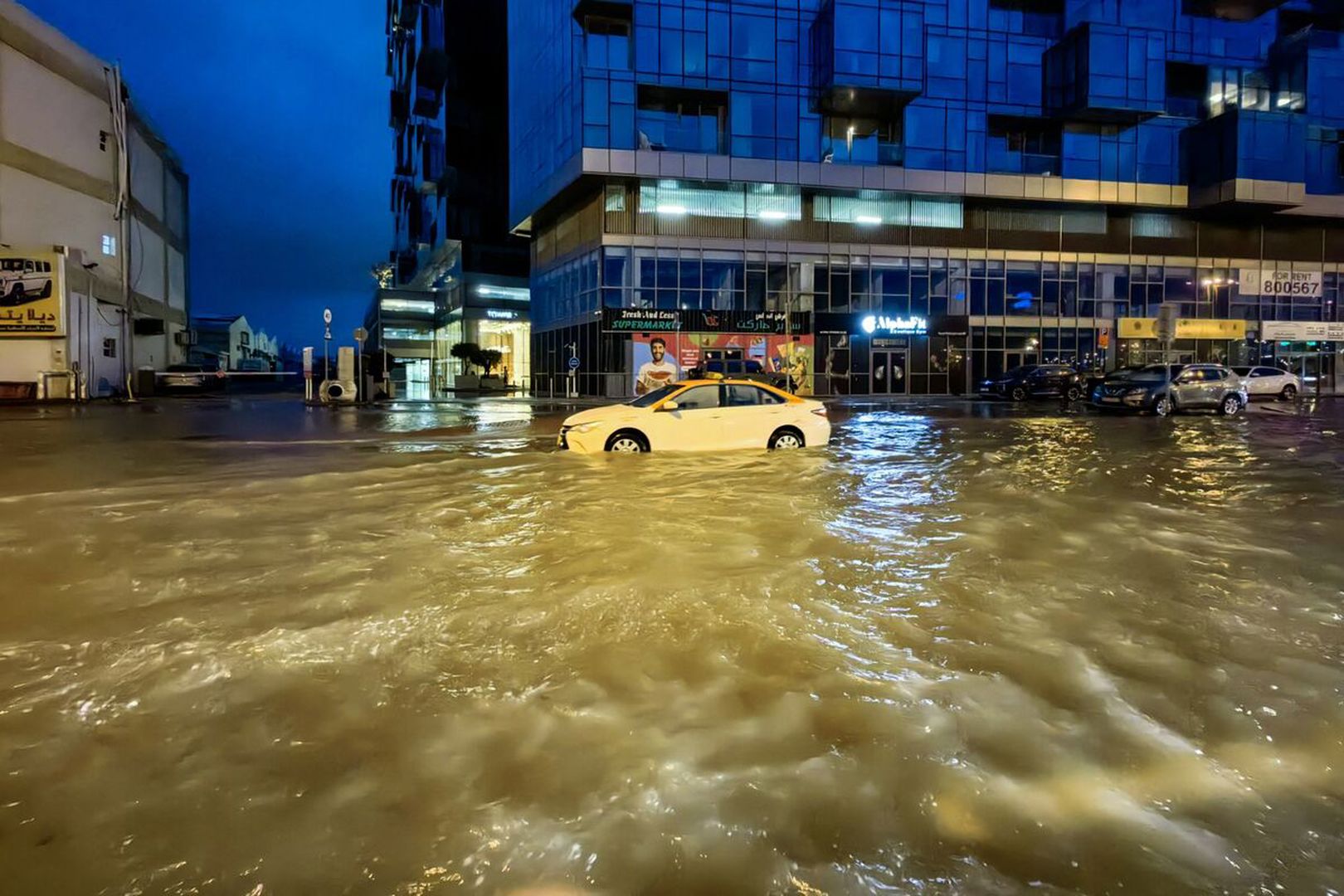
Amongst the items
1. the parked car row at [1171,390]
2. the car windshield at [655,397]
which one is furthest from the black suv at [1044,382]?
the car windshield at [655,397]

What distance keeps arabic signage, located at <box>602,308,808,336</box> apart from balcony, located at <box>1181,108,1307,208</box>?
23473mm

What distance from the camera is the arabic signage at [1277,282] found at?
1810 inches

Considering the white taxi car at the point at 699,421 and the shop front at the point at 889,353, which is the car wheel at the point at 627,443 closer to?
the white taxi car at the point at 699,421

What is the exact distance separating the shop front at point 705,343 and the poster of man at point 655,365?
0.13ft

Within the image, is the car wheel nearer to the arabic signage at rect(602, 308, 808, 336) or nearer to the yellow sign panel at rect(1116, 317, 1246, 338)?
the arabic signage at rect(602, 308, 808, 336)

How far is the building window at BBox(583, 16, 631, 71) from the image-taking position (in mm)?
37281

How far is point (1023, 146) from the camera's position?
42906 millimetres

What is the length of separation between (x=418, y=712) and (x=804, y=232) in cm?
3945

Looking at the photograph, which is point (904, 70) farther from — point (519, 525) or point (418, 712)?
point (418, 712)

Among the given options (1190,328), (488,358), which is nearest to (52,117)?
(488,358)

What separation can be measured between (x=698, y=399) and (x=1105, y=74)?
126 feet

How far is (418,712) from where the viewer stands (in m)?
3.91

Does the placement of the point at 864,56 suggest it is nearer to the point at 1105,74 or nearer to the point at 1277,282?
the point at 1105,74

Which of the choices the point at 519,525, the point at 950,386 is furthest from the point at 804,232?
the point at 519,525
